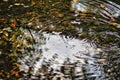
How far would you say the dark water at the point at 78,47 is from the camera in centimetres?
472

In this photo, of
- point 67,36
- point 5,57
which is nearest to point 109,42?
point 67,36

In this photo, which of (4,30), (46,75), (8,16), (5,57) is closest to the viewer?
(46,75)

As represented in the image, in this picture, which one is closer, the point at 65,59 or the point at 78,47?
the point at 65,59

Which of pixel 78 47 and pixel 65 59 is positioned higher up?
pixel 78 47

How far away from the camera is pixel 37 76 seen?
4.72 m

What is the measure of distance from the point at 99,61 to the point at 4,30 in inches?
84.1

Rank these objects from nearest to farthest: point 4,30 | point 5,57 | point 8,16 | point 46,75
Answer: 1. point 46,75
2. point 5,57
3. point 4,30
4. point 8,16

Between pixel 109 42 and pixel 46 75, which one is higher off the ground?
pixel 109 42

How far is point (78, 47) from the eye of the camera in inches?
204

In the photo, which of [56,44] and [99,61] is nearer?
[99,61]

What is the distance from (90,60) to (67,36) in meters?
0.80

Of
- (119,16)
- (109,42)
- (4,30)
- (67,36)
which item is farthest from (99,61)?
(4,30)

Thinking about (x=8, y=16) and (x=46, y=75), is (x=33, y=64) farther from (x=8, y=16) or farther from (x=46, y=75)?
(x=8, y=16)

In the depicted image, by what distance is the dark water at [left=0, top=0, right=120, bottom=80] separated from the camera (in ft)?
15.5
